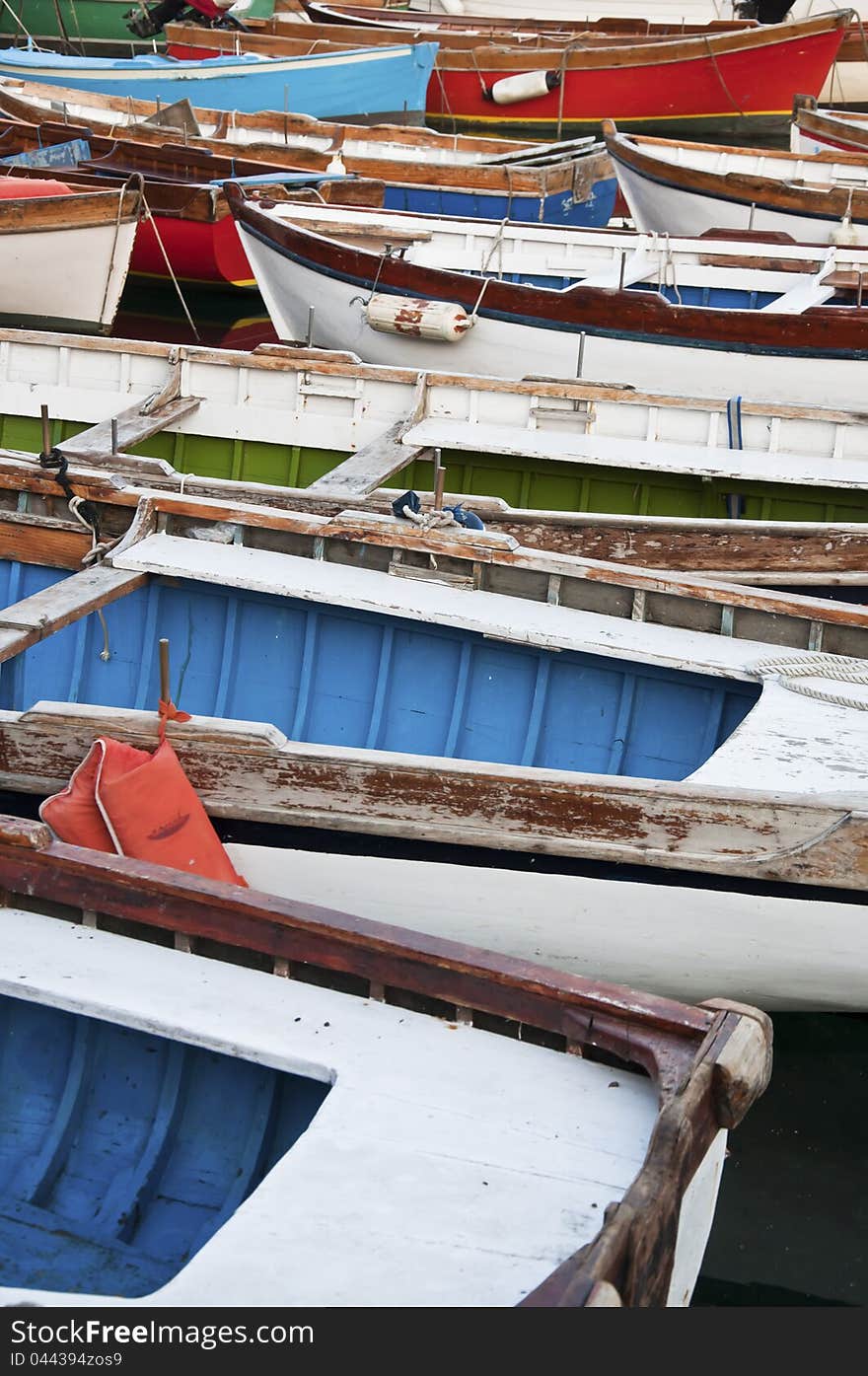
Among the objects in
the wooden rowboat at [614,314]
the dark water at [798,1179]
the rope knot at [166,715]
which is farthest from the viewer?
the wooden rowboat at [614,314]

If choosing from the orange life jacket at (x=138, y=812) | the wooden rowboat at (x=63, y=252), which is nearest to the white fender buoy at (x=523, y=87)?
the wooden rowboat at (x=63, y=252)

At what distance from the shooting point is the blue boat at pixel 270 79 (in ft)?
58.2

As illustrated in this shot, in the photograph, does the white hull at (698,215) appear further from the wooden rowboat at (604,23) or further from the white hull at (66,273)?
the wooden rowboat at (604,23)

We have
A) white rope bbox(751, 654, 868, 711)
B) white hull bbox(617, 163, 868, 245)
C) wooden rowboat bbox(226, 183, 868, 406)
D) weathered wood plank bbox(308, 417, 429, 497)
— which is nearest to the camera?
white rope bbox(751, 654, 868, 711)

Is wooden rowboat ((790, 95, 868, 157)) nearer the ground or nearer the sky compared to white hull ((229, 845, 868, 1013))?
nearer the sky

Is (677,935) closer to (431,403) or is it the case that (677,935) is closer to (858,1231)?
(858,1231)

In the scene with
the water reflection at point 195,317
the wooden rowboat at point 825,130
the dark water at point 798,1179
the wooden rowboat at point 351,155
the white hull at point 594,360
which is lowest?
the dark water at point 798,1179

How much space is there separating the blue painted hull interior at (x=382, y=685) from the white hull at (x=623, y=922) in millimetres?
956

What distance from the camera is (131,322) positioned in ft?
47.8

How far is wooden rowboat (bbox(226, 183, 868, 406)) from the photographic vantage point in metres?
8.50

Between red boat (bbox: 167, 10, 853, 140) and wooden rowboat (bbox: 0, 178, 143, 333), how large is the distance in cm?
1033

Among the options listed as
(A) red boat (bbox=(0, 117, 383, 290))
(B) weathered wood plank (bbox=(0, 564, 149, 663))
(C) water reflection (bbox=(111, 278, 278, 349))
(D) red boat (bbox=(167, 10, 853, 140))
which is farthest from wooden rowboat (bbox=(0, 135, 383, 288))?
(D) red boat (bbox=(167, 10, 853, 140))

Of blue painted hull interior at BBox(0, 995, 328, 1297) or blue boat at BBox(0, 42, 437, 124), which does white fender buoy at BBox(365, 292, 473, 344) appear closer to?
blue painted hull interior at BBox(0, 995, 328, 1297)

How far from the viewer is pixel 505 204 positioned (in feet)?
42.5
